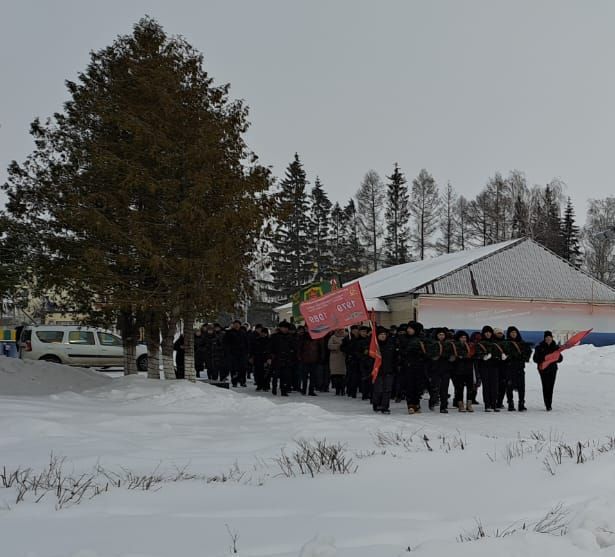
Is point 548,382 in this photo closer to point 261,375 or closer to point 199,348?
point 261,375

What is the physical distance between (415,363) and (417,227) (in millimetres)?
43071

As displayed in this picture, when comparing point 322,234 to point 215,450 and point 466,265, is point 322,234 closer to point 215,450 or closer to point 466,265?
point 466,265

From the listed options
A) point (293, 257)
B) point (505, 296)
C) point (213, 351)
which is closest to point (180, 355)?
point (213, 351)

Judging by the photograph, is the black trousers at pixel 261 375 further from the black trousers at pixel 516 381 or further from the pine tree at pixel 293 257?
the pine tree at pixel 293 257

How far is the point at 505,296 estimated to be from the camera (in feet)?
96.7

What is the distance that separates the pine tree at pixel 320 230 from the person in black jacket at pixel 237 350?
116 ft

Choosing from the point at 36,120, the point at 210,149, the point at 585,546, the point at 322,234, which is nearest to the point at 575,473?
the point at 585,546

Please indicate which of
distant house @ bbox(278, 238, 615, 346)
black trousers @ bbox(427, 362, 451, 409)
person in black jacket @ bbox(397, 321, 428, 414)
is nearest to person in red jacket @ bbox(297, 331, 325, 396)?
person in black jacket @ bbox(397, 321, 428, 414)

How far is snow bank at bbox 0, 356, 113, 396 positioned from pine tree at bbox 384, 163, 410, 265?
130 feet

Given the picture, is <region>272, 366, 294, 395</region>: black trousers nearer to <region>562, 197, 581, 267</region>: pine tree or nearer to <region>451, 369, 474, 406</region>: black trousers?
<region>451, 369, 474, 406</region>: black trousers

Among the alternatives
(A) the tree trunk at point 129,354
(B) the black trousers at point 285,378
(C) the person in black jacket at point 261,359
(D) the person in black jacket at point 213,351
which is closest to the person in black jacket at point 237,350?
(C) the person in black jacket at point 261,359

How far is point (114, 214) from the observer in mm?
14289

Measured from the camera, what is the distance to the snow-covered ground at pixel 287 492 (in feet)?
12.5

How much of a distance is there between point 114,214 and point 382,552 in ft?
39.4
